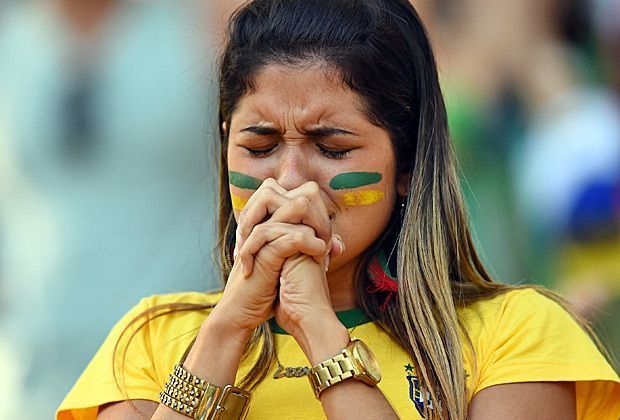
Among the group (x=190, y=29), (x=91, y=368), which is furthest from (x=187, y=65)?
(x=91, y=368)

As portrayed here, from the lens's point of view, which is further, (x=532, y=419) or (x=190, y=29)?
(x=190, y=29)

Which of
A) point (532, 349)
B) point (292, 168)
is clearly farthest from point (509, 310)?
point (292, 168)

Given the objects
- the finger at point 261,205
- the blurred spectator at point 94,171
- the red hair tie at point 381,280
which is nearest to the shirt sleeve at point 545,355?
the red hair tie at point 381,280

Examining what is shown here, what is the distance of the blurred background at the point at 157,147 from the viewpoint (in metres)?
4.86

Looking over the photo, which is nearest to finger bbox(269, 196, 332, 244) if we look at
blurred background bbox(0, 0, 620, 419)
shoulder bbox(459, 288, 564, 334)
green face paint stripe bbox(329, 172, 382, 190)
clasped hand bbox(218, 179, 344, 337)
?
clasped hand bbox(218, 179, 344, 337)

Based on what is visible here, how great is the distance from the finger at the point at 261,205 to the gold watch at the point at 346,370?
0.35 m

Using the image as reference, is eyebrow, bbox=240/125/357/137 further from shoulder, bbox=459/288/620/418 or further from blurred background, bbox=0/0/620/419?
blurred background, bbox=0/0/620/419

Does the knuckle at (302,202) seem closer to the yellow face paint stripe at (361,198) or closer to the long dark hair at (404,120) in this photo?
the yellow face paint stripe at (361,198)

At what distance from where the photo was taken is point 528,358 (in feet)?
8.68

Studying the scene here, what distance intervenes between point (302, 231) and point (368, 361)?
32 cm

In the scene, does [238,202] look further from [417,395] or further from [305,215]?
[417,395]

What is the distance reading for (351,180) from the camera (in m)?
2.75

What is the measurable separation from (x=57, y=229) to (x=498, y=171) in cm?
191

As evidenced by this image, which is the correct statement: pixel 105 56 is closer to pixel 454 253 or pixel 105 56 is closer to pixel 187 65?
pixel 187 65
